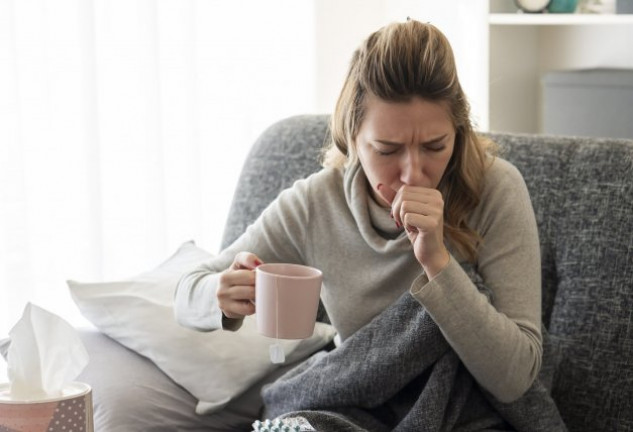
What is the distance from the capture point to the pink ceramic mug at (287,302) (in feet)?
4.42

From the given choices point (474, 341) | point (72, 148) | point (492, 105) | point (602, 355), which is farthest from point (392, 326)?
point (492, 105)

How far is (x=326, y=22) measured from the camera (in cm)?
317

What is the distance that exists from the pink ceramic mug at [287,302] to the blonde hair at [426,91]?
0.92ft

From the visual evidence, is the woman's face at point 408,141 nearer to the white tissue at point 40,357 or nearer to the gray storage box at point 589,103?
the white tissue at point 40,357

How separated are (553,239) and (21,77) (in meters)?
1.38

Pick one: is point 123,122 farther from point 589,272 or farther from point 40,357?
point 40,357

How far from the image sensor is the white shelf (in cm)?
256

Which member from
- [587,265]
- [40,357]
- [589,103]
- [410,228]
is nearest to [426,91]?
[410,228]

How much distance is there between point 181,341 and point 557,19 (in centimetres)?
141

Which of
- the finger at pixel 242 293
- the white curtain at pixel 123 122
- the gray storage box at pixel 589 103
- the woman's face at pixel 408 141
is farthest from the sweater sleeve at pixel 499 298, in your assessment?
the white curtain at pixel 123 122

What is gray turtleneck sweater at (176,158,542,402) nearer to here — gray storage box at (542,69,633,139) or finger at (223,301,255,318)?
finger at (223,301,255,318)

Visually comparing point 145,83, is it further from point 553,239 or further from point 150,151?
point 553,239

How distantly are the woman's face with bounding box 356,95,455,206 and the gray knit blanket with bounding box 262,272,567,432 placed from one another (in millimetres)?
183

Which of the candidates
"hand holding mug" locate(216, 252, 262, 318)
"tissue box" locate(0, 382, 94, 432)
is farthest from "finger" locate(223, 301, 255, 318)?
"tissue box" locate(0, 382, 94, 432)
